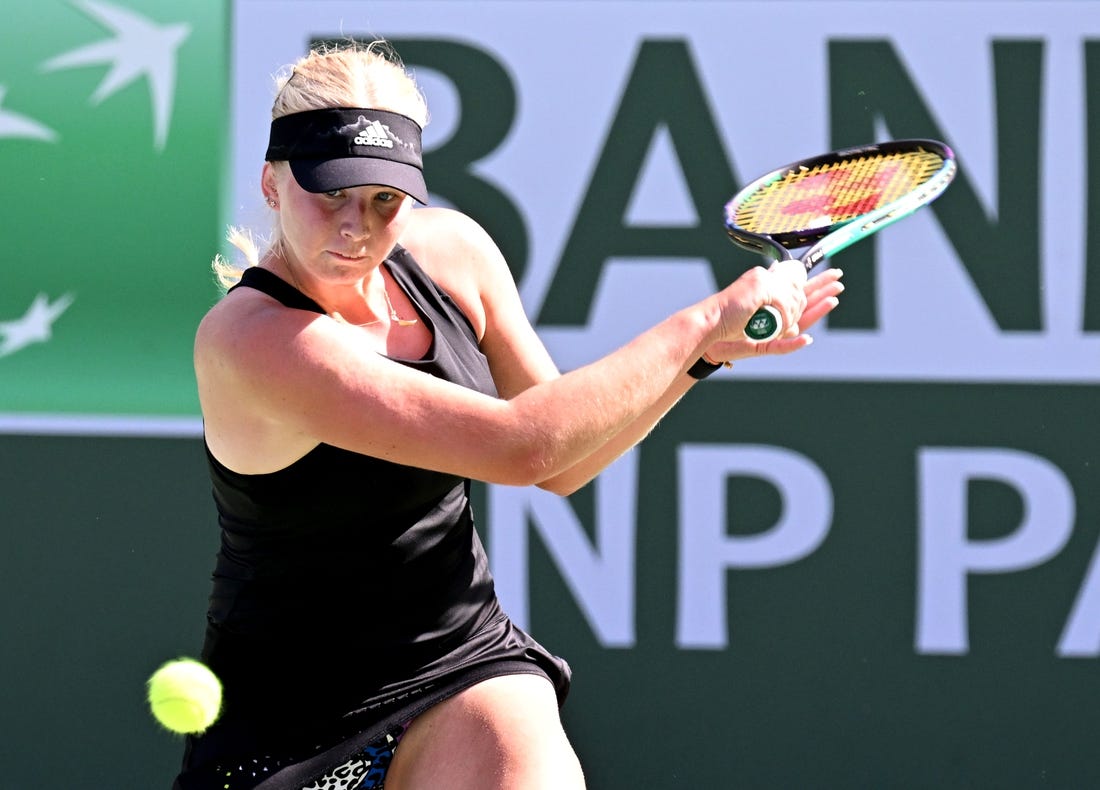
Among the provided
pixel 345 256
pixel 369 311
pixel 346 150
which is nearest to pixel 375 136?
pixel 346 150

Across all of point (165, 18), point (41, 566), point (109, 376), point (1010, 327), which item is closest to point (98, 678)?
point (41, 566)

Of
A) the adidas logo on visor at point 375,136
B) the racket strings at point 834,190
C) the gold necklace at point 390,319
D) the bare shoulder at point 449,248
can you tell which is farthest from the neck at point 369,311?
the racket strings at point 834,190

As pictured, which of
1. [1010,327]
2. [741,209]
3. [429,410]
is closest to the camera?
[429,410]

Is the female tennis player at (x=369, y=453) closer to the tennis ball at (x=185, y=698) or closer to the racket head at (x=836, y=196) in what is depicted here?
the tennis ball at (x=185, y=698)

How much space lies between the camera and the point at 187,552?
3713 mm

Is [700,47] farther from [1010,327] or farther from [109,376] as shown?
[109,376]

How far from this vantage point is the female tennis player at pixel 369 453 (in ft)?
6.43

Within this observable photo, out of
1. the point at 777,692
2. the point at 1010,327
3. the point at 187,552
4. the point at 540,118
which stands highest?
the point at 540,118

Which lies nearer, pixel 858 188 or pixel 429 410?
pixel 429 410

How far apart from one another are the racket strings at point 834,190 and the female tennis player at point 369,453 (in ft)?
1.24

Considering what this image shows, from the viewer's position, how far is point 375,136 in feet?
6.68

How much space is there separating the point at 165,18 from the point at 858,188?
72.2 inches

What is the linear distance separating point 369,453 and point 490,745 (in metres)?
0.44

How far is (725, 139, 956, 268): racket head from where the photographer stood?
2.49 metres
